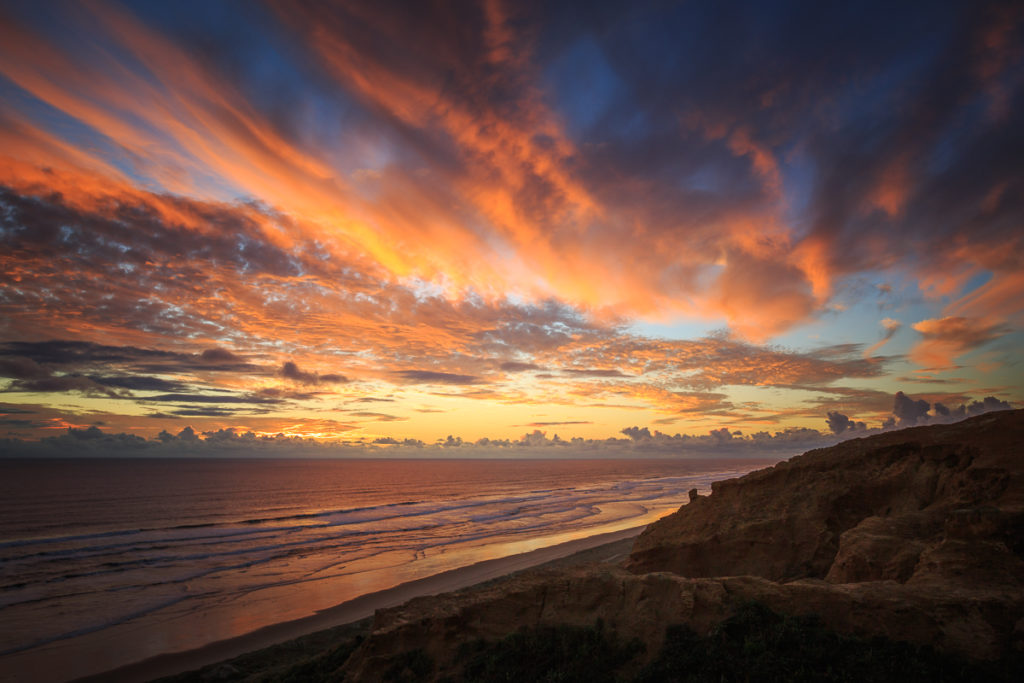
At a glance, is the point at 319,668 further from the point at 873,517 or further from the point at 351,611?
the point at 873,517

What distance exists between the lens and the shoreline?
1332 centimetres

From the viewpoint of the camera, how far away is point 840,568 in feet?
31.2

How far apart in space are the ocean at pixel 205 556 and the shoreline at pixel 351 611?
0.64 metres

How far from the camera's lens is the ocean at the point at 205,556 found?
15961 millimetres

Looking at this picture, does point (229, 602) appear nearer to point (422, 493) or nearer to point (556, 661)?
point (556, 661)

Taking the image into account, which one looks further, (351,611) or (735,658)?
(351,611)

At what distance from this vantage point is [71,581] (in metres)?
22.1

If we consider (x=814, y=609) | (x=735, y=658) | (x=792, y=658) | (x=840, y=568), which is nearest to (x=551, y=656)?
(x=735, y=658)

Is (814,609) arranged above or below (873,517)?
below

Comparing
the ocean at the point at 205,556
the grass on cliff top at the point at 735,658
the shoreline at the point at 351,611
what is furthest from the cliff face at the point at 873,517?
the ocean at the point at 205,556

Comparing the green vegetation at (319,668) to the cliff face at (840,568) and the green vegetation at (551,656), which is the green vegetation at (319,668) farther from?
the green vegetation at (551,656)

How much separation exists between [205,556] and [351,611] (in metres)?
15.6

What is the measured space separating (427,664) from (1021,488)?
11.8m

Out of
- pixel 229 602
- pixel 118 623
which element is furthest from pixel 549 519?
pixel 118 623
